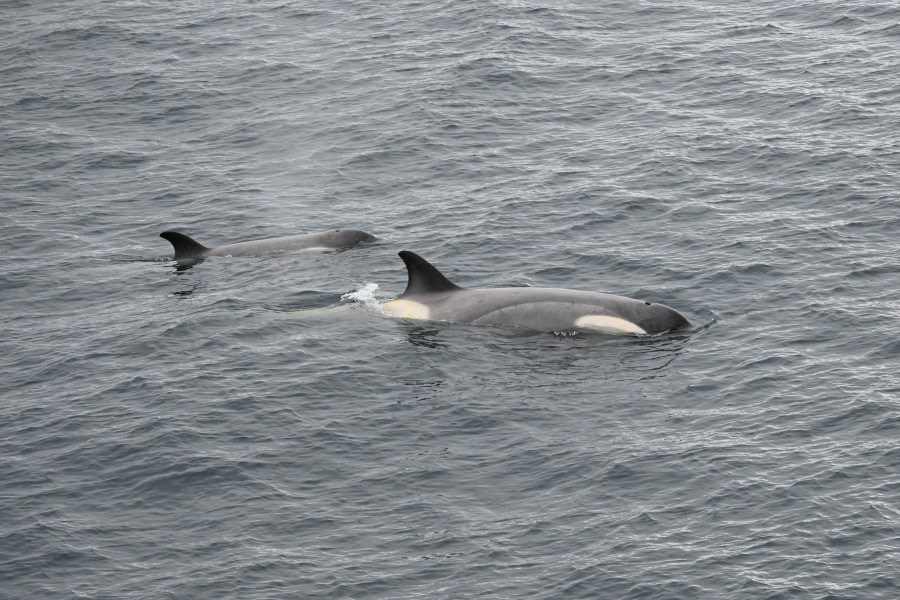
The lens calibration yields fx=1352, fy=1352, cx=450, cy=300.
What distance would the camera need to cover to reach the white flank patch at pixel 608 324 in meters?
33.9

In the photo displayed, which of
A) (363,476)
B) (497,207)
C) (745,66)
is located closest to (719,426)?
(363,476)

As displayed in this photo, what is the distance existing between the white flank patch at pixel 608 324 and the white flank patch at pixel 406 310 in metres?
4.21

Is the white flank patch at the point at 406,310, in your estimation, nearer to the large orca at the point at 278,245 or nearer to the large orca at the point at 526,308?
the large orca at the point at 526,308

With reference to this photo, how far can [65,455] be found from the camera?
29781 millimetres

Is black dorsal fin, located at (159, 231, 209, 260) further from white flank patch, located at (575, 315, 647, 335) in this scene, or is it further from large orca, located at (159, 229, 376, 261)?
white flank patch, located at (575, 315, 647, 335)

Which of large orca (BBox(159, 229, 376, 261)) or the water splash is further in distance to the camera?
large orca (BBox(159, 229, 376, 261))

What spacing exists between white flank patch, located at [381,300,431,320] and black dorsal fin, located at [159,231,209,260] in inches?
314

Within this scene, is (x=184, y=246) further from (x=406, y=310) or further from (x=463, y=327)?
(x=463, y=327)

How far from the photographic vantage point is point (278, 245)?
138 ft

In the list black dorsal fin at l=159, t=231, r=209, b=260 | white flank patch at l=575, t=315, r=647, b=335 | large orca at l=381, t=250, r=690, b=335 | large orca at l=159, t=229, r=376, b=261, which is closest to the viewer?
white flank patch at l=575, t=315, r=647, b=335

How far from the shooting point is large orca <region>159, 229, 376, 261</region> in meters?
41.6

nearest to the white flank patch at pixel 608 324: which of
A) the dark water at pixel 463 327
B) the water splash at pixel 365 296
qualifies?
the dark water at pixel 463 327

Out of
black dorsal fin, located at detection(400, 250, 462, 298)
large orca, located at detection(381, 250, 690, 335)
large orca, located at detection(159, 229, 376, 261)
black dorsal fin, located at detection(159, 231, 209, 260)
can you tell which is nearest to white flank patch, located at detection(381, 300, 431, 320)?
large orca, located at detection(381, 250, 690, 335)

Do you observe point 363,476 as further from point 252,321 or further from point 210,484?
point 252,321
